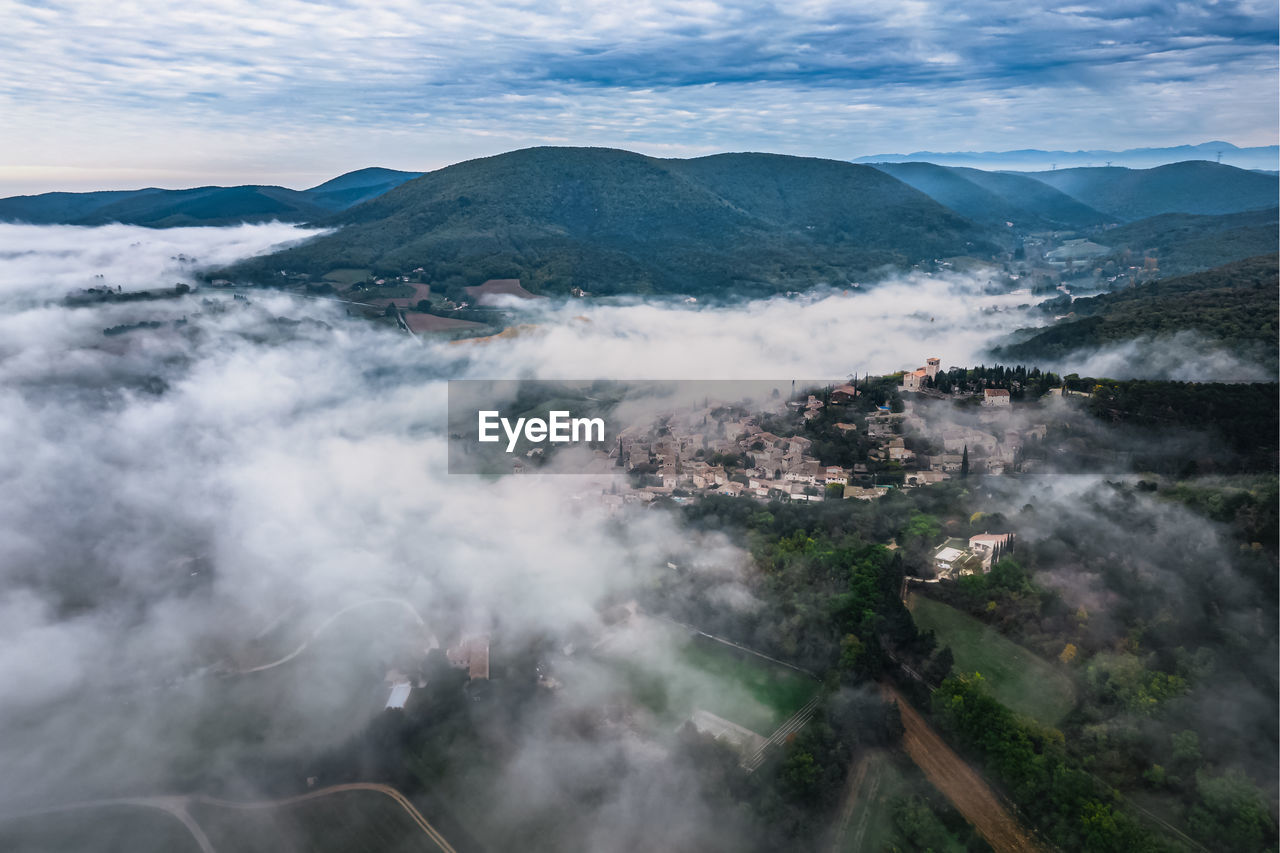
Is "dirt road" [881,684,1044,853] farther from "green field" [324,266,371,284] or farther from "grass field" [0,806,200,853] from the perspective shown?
"green field" [324,266,371,284]

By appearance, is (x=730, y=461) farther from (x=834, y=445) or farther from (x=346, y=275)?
(x=346, y=275)

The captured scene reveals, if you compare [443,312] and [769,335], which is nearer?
[443,312]

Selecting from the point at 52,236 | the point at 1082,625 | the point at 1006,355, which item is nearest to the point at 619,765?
the point at 1082,625

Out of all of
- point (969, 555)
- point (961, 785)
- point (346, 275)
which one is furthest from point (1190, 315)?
point (346, 275)

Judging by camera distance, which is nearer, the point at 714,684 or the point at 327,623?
the point at 714,684

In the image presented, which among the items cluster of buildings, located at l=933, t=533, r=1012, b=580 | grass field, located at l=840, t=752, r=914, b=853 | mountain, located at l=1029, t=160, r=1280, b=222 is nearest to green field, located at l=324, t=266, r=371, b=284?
cluster of buildings, located at l=933, t=533, r=1012, b=580

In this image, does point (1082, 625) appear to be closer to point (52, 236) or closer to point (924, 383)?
point (924, 383)

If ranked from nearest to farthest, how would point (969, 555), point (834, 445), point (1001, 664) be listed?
point (1001, 664) → point (969, 555) → point (834, 445)
